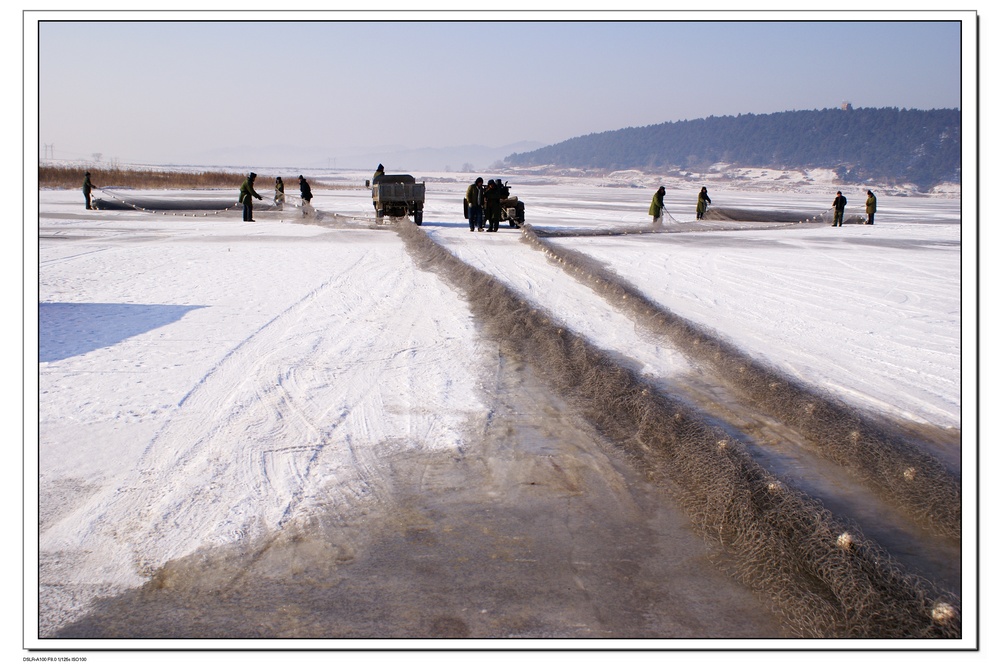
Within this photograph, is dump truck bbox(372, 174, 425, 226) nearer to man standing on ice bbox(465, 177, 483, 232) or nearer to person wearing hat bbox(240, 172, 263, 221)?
man standing on ice bbox(465, 177, 483, 232)

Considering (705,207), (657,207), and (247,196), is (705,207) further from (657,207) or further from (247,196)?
(247,196)

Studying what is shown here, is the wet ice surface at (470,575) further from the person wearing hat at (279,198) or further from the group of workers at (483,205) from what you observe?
the person wearing hat at (279,198)

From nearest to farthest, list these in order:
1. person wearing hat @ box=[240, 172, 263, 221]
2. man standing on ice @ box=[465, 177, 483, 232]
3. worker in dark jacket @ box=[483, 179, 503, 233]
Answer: man standing on ice @ box=[465, 177, 483, 232], worker in dark jacket @ box=[483, 179, 503, 233], person wearing hat @ box=[240, 172, 263, 221]

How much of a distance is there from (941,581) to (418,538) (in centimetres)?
248

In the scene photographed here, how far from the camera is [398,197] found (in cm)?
2542

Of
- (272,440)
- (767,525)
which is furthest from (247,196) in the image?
(767,525)

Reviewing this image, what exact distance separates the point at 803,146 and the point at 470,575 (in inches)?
5909

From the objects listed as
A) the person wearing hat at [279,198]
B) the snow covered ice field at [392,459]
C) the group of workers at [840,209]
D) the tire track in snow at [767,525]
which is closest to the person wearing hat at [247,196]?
the person wearing hat at [279,198]

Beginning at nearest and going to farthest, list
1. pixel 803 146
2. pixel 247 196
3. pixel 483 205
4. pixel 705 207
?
pixel 483 205 < pixel 247 196 < pixel 705 207 < pixel 803 146

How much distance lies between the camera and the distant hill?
108 meters

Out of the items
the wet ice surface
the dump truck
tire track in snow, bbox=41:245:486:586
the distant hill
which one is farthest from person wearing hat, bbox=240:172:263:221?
the distant hill

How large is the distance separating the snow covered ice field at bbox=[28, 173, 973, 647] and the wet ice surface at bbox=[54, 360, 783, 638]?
0.01m
